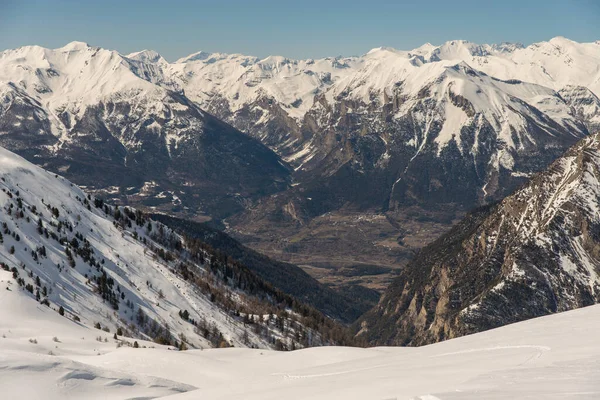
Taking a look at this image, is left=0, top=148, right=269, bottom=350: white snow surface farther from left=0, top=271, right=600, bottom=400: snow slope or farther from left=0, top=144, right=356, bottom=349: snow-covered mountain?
left=0, top=271, right=600, bottom=400: snow slope

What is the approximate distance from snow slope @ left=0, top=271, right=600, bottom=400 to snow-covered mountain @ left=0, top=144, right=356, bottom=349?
48747mm

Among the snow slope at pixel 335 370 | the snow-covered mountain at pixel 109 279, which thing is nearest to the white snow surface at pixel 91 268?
the snow-covered mountain at pixel 109 279

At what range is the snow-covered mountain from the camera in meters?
128

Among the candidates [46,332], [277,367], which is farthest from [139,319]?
[277,367]

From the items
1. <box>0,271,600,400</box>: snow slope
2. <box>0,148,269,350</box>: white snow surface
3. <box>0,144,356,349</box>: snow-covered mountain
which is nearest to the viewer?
<box>0,271,600,400</box>: snow slope

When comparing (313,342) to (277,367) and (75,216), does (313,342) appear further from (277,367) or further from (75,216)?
(277,367)

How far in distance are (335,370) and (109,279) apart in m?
114

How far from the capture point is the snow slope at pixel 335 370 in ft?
98.5

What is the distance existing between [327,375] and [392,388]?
39.7ft

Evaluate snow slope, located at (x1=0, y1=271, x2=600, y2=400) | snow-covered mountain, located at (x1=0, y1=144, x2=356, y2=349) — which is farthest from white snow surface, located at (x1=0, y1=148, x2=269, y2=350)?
snow slope, located at (x1=0, y1=271, x2=600, y2=400)

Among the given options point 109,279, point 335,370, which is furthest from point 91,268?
point 335,370

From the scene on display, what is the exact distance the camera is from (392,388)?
31203mm

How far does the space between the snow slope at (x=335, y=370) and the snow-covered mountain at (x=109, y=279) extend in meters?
48.7

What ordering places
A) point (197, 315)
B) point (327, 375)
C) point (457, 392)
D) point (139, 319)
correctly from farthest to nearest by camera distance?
point (197, 315)
point (139, 319)
point (327, 375)
point (457, 392)
